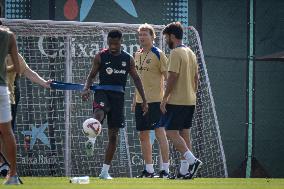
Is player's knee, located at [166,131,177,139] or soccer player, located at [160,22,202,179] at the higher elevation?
soccer player, located at [160,22,202,179]

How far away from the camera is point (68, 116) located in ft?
51.1

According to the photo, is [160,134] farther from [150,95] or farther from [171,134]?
[171,134]

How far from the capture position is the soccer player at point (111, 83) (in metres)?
12.3

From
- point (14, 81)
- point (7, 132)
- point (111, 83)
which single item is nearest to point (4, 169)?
point (14, 81)

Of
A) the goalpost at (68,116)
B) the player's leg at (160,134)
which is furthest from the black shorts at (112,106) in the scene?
the goalpost at (68,116)

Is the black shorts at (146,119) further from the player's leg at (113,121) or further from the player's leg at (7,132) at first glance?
the player's leg at (7,132)

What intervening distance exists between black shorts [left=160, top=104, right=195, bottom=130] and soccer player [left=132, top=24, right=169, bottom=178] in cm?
90

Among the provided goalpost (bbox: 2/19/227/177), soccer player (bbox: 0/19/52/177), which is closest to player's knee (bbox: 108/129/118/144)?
soccer player (bbox: 0/19/52/177)

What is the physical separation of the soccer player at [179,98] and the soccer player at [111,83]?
0.57 m

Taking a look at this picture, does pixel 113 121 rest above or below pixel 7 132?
below

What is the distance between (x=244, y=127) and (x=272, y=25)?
1.77 metres

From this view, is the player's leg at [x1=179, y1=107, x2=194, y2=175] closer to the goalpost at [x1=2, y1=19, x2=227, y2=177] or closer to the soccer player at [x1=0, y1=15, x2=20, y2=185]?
the goalpost at [x1=2, y1=19, x2=227, y2=177]

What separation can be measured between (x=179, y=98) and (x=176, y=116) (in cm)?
24

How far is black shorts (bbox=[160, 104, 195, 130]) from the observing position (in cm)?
1228
